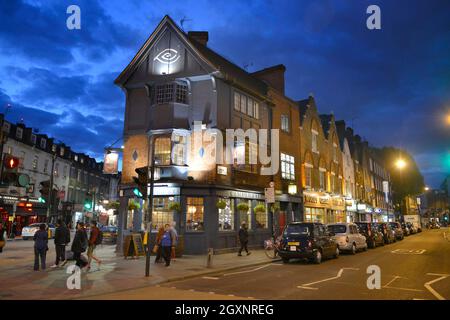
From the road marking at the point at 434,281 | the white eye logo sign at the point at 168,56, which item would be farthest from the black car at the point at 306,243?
the white eye logo sign at the point at 168,56

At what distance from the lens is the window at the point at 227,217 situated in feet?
69.7

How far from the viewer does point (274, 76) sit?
30.0m

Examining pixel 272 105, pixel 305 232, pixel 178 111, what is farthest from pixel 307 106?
pixel 305 232

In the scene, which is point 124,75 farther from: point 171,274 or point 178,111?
point 171,274

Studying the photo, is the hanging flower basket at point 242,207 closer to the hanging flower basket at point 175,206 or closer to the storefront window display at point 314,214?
the hanging flower basket at point 175,206

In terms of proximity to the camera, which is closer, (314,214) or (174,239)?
(174,239)

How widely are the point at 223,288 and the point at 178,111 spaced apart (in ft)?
42.7

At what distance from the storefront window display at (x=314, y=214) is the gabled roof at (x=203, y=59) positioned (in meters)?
12.6

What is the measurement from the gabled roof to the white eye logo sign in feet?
A: 3.19

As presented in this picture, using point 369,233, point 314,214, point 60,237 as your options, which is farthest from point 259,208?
point 60,237

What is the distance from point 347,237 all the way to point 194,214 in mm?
8886

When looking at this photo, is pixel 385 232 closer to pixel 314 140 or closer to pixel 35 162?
pixel 314 140

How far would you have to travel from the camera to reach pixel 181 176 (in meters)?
20.2

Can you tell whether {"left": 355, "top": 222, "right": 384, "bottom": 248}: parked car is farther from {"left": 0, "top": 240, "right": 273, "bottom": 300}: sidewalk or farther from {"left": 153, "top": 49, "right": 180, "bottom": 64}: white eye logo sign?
{"left": 153, "top": 49, "right": 180, "bottom": 64}: white eye logo sign
